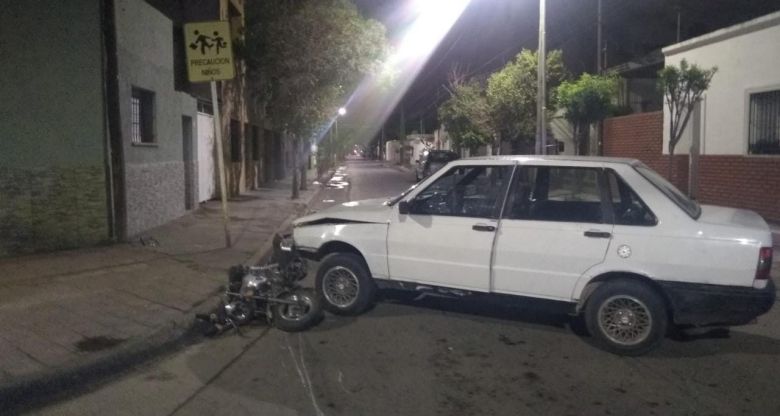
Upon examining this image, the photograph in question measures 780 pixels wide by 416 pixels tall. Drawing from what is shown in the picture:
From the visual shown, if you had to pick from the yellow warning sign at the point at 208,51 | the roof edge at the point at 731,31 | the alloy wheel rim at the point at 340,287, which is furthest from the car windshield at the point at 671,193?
the roof edge at the point at 731,31

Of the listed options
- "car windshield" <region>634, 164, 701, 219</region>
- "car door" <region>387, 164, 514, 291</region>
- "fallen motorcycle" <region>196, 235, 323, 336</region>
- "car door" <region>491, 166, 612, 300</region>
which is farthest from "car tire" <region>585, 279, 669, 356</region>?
"fallen motorcycle" <region>196, 235, 323, 336</region>

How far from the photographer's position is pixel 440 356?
21.1 feet

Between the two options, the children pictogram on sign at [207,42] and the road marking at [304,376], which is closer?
the road marking at [304,376]

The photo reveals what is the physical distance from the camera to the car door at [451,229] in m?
7.03

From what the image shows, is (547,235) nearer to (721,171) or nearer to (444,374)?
(444,374)

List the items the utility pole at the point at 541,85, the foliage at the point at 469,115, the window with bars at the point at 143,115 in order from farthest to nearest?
the foliage at the point at 469,115
the utility pole at the point at 541,85
the window with bars at the point at 143,115

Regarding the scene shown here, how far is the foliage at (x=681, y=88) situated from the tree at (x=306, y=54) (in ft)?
26.4

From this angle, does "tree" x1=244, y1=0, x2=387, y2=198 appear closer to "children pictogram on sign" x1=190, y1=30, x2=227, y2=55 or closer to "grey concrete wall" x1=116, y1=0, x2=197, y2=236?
"grey concrete wall" x1=116, y1=0, x2=197, y2=236

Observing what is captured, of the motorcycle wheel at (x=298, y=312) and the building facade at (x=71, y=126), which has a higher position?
the building facade at (x=71, y=126)

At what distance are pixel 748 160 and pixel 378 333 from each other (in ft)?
38.2

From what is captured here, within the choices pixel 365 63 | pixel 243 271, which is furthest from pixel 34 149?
pixel 365 63

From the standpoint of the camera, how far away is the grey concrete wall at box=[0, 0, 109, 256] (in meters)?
10.5

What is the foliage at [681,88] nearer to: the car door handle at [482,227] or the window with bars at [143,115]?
the window with bars at [143,115]

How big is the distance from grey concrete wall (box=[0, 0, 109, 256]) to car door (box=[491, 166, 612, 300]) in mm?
6902
